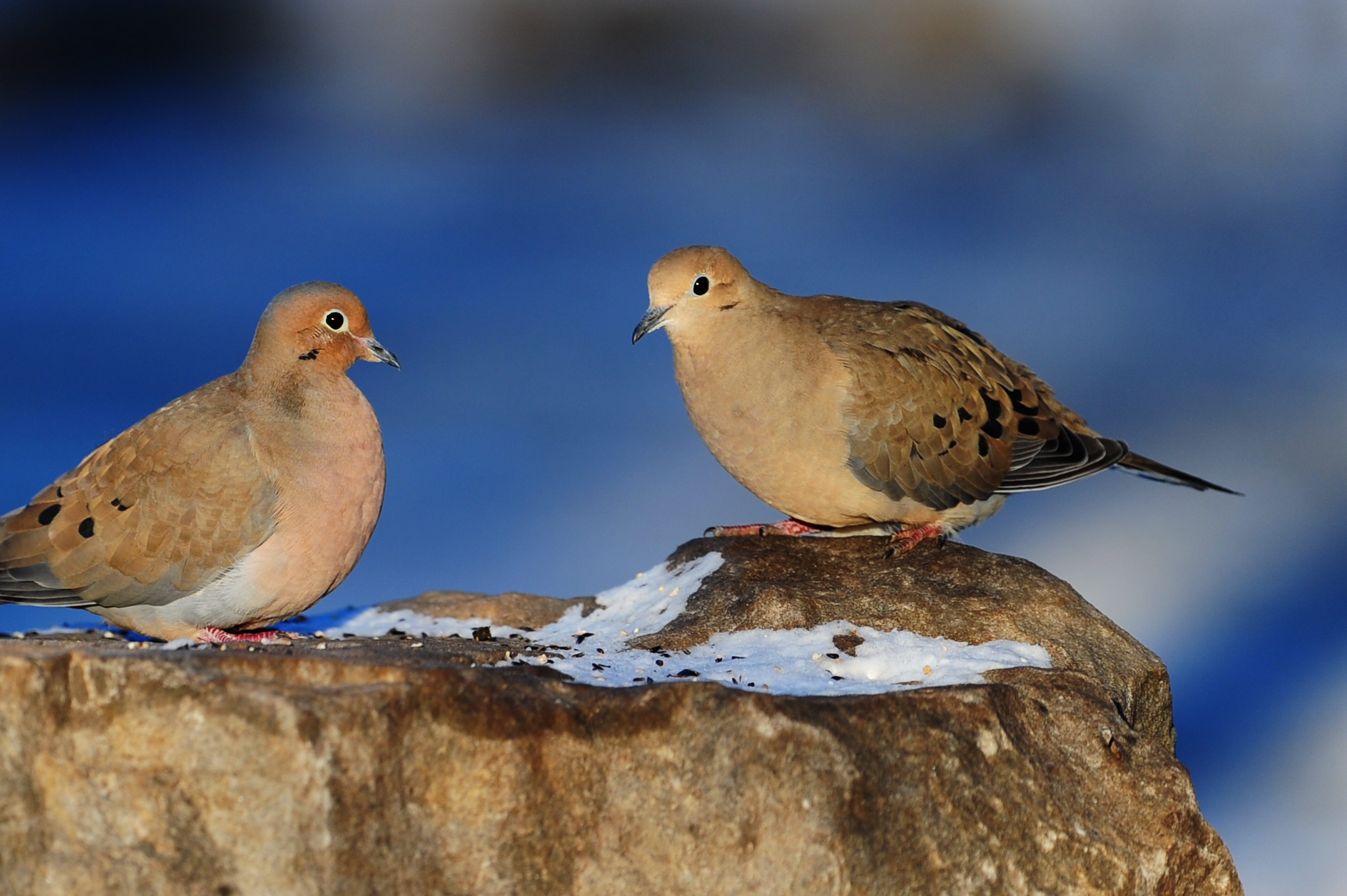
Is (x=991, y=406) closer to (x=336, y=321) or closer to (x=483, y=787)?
(x=336, y=321)

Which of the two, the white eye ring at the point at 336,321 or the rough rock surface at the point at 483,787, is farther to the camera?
the white eye ring at the point at 336,321

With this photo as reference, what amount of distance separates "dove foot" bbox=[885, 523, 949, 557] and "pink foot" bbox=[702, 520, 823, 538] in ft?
1.52

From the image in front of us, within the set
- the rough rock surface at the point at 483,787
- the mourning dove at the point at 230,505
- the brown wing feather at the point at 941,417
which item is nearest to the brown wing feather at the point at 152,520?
the mourning dove at the point at 230,505

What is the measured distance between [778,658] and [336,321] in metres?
2.36

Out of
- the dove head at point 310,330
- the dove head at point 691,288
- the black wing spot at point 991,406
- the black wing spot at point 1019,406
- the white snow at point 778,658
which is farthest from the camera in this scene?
the black wing spot at point 1019,406

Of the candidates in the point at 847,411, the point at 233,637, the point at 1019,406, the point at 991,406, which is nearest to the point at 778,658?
the point at 847,411

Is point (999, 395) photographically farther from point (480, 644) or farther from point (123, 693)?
point (123, 693)

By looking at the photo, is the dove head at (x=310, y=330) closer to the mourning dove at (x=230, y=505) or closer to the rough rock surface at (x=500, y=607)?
the mourning dove at (x=230, y=505)

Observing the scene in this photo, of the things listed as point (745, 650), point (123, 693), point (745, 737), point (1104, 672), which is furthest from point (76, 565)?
point (1104, 672)

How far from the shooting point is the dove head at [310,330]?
5.38m

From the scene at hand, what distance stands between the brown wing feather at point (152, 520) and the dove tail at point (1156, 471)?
14.1 ft

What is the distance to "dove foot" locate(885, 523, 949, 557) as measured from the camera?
19.9 ft

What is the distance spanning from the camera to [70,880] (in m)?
3.37

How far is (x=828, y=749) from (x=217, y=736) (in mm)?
1634
